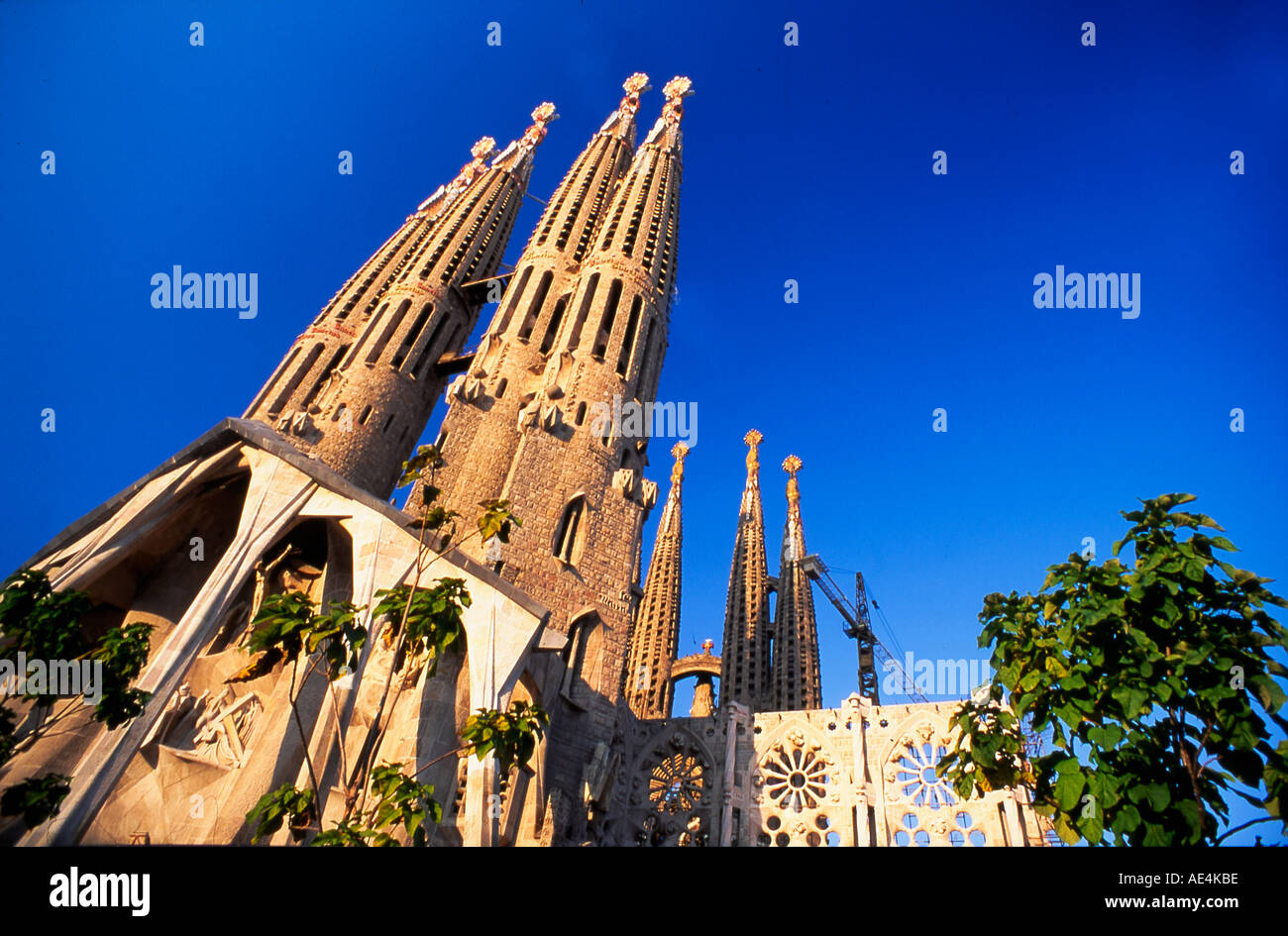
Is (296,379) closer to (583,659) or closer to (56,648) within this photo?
(583,659)

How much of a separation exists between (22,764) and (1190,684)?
54.4 feet

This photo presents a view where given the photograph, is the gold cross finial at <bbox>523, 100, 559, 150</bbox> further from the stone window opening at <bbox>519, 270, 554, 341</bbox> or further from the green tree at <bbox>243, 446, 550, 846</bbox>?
the green tree at <bbox>243, 446, 550, 846</bbox>

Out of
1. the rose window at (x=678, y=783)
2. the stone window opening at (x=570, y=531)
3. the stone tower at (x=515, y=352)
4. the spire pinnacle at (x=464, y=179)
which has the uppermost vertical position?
the spire pinnacle at (x=464, y=179)

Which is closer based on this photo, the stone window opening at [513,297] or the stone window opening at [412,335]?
the stone window opening at [513,297]

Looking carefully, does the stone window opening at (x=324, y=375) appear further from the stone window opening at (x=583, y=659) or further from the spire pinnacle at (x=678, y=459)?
the spire pinnacle at (x=678, y=459)

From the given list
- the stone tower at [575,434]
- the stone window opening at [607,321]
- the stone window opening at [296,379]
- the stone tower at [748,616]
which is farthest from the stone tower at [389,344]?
the stone tower at [748,616]

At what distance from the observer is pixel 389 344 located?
1227 inches

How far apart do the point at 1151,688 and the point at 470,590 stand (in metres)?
11.2

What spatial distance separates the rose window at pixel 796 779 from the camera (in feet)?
62.6

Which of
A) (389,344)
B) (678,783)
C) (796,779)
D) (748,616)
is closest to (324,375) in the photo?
(389,344)

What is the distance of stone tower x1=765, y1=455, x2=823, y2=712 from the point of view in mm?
45438

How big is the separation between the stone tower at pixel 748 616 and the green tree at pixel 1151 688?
37.1 metres
